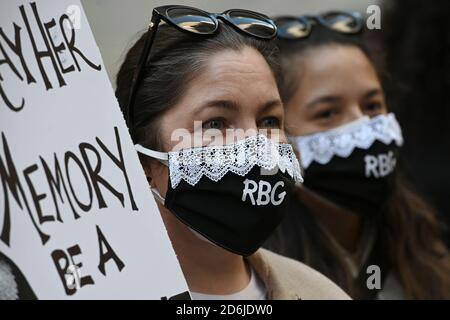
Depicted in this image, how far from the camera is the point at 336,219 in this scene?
335 centimetres

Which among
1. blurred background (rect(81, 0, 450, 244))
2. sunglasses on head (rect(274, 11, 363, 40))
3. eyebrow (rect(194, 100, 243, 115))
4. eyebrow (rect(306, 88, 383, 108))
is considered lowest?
blurred background (rect(81, 0, 450, 244))

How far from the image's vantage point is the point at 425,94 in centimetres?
484

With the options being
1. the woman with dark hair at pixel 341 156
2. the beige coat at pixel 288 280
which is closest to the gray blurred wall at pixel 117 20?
the beige coat at pixel 288 280

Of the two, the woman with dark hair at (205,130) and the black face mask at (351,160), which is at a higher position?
the woman with dark hair at (205,130)

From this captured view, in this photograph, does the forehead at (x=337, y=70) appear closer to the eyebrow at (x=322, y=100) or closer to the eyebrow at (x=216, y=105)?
the eyebrow at (x=322, y=100)

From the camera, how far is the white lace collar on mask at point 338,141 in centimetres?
317

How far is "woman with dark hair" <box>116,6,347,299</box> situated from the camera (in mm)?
2209

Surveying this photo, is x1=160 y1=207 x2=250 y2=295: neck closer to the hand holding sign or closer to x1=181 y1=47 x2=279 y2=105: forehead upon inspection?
the hand holding sign

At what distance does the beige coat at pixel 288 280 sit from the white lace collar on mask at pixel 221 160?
40 centimetres

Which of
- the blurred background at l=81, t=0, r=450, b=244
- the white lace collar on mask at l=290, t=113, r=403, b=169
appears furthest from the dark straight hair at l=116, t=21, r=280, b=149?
the blurred background at l=81, t=0, r=450, b=244

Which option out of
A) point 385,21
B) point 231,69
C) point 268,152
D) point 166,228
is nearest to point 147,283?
point 166,228

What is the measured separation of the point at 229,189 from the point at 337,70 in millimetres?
1210

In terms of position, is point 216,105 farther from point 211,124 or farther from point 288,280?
point 288,280

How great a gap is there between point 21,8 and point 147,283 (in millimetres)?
698
